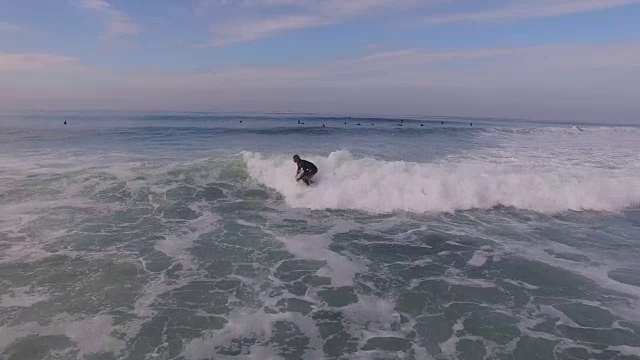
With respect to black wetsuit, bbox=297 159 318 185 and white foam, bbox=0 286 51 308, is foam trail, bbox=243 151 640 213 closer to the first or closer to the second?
black wetsuit, bbox=297 159 318 185

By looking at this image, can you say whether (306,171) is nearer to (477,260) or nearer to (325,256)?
(325,256)

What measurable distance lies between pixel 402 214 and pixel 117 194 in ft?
33.9

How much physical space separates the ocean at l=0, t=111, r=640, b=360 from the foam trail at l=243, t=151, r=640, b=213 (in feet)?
0.24

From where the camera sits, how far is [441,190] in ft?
49.2

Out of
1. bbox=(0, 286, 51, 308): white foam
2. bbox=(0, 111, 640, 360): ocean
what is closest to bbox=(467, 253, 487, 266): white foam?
bbox=(0, 111, 640, 360): ocean

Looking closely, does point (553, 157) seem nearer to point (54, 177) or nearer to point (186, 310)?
point (186, 310)

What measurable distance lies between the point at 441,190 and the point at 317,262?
718 cm

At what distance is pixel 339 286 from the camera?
839 cm

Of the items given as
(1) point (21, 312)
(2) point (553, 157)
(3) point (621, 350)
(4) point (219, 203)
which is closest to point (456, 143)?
(2) point (553, 157)

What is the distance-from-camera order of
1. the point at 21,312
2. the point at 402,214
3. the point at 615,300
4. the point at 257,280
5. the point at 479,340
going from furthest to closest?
1. the point at 402,214
2. the point at 257,280
3. the point at 615,300
4. the point at 21,312
5. the point at 479,340

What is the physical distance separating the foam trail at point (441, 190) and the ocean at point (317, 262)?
72 mm

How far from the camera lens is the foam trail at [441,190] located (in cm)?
1467

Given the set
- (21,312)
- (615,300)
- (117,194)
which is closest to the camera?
(21,312)

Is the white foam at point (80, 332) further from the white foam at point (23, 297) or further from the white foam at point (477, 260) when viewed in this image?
the white foam at point (477, 260)
